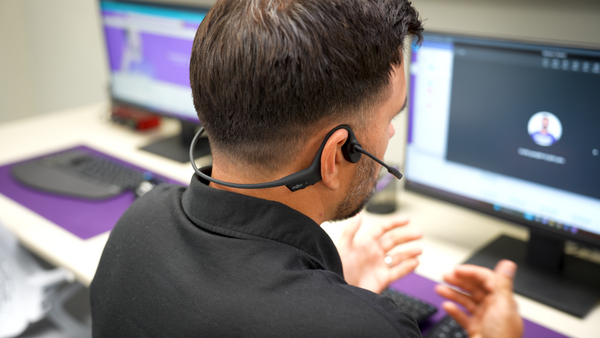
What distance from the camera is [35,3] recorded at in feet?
9.61

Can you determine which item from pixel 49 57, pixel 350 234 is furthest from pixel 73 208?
pixel 49 57

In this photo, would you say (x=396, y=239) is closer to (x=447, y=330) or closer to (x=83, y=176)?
(x=447, y=330)

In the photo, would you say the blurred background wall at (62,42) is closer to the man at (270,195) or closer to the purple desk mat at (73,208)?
the man at (270,195)

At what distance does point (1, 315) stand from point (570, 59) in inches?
56.1

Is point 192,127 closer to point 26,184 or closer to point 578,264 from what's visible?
point 26,184

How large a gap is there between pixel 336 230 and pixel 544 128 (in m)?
0.53

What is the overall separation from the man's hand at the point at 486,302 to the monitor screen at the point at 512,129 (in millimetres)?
252

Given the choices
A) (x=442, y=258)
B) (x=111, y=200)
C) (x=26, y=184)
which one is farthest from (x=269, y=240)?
(x=26, y=184)

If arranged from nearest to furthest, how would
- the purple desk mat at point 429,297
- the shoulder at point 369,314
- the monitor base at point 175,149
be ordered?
the shoulder at point 369,314 < the purple desk mat at point 429,297 < the monitor base at point 175,149

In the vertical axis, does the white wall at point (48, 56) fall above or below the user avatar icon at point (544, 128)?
below

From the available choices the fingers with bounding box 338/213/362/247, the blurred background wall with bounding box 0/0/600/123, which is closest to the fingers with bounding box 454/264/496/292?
the fingers with bounding box 338/213/362/247

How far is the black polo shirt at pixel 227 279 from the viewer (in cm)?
58

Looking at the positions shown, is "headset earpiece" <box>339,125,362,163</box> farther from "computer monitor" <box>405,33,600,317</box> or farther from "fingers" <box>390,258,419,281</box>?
"computer monitor" <box>405,33,600,317</box>

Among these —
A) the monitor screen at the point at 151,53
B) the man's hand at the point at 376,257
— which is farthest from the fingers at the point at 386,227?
the monitor screen at the point at 151,53
